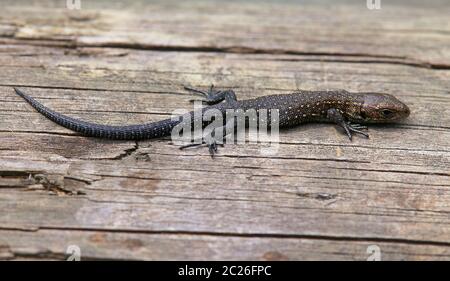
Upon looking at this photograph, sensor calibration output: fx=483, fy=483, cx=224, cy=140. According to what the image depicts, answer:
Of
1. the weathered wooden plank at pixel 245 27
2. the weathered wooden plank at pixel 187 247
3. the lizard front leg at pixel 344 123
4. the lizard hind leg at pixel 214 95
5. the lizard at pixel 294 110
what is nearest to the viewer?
the weathered wooden plank at pixel 187 247

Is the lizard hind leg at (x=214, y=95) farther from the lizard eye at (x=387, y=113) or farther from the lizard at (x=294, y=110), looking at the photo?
the lizard eye at (x=387, y=113)

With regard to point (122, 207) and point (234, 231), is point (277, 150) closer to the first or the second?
point (234, 231)

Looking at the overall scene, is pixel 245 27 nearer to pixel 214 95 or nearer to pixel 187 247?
pixel 214 95

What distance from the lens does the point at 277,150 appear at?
4.01m

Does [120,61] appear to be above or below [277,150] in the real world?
above

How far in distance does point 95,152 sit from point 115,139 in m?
0.24

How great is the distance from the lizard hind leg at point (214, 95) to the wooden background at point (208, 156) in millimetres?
166

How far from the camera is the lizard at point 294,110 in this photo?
4059mm

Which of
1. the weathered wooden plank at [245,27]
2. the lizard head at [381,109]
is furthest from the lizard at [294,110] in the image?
the weathered wooden plank at [245,27]

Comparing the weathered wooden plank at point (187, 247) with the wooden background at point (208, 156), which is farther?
the wooden background at point (208, 156)

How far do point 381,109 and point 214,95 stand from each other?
1590 mm

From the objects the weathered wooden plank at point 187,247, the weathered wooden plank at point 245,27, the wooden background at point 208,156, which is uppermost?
the weathered wooden plank at point 245,27
